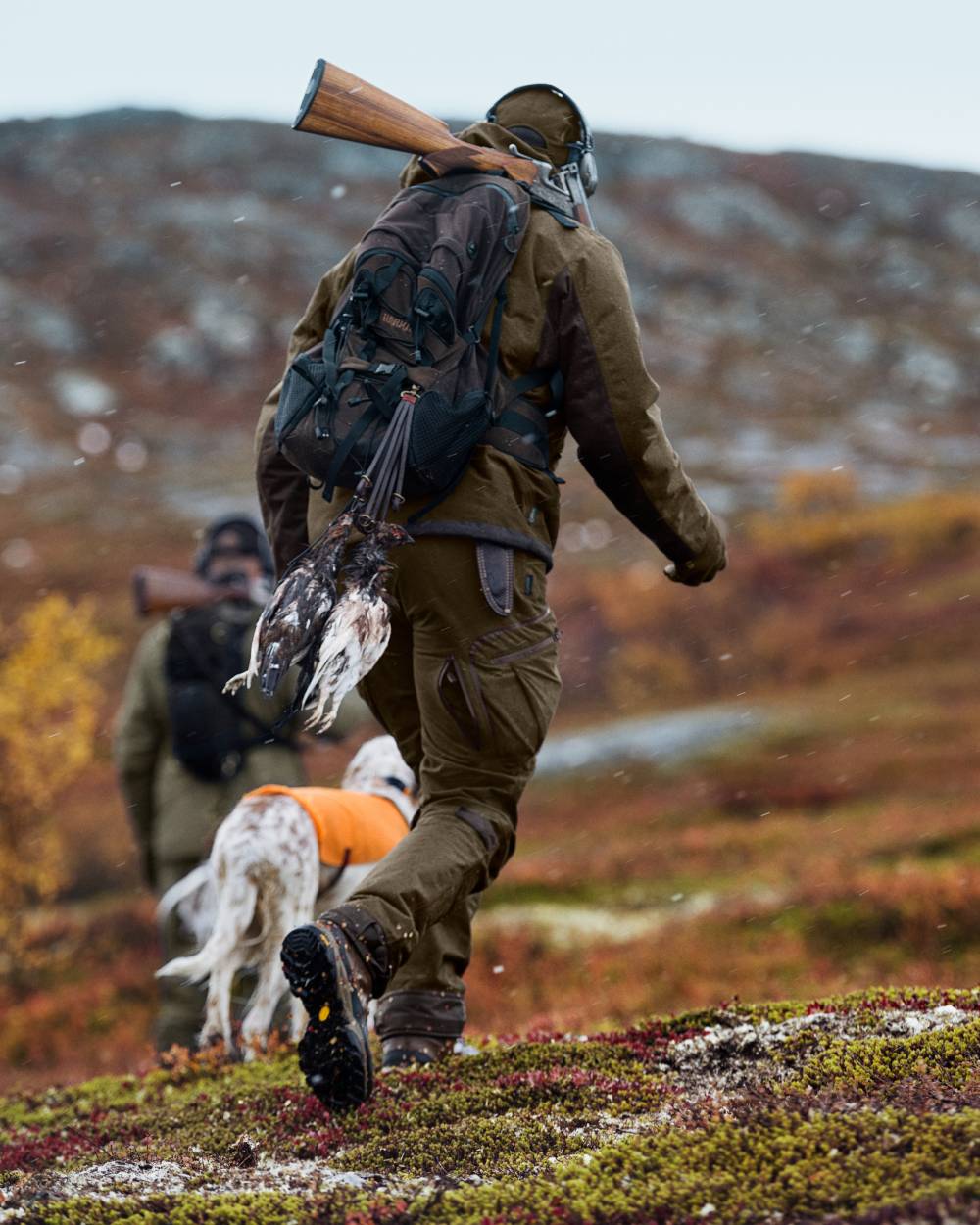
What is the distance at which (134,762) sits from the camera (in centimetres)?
802

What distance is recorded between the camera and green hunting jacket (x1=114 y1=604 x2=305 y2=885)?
24.9 ft

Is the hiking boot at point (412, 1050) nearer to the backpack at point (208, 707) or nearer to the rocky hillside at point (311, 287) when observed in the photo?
the backpack at point (208, 707)

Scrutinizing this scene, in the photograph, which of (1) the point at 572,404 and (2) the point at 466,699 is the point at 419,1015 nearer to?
(2) the point at 466,699

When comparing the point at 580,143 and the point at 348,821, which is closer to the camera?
the point at 580,143

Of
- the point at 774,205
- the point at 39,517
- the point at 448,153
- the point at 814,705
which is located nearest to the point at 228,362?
the point at 39,517

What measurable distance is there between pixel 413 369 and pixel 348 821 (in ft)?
9.15

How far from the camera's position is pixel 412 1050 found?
177 inches

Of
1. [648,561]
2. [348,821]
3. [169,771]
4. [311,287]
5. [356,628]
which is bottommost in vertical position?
[648,561]

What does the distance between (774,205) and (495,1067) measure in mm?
76374

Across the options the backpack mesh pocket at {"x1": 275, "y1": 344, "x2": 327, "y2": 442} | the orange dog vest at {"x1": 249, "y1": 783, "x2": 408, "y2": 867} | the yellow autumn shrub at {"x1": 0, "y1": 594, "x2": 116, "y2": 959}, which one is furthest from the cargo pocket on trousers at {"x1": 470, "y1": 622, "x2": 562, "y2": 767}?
the yellow autumn shrub at {"x1": 0, "y1": 594, "x2": 116, "y2": 959}

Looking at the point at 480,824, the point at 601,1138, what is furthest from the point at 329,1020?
the point at 480,824

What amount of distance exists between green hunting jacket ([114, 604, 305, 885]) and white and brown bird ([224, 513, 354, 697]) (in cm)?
Result: 366

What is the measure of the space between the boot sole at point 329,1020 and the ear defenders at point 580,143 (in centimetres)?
280

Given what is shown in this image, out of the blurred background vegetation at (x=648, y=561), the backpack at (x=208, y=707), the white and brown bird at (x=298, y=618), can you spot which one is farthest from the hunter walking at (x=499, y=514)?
the backpack at (x=208, y=707)
